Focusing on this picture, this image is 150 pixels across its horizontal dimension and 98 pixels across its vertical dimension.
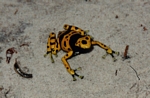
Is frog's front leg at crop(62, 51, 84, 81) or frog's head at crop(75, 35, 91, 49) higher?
frog's head at crop(75, 35, 91, 49)

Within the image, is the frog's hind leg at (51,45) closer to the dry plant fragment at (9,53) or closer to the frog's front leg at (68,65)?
the frog's front leg at (68,65)

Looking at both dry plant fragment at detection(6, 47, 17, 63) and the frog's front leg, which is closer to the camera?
the frog's front leg

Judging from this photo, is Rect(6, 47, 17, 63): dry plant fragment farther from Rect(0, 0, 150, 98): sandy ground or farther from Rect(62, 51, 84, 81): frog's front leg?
Rect(62, 51, 84, 81): frog's front leg

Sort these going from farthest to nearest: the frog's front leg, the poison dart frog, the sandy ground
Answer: the poison dart frog → the frog's front leg → the sandy ground

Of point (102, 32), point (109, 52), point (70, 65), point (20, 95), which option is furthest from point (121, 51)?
point (20, 95)

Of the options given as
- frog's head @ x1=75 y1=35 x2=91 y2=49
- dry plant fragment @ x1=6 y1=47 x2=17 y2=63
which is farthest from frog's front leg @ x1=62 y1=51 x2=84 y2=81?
dry plant fragment @ x1=6 y1=47 x2=17 y2=63

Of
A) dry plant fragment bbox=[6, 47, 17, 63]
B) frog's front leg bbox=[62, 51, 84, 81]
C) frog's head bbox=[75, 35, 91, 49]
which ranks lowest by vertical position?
frog's front leg bbox=[62, 51, 84, 81]
